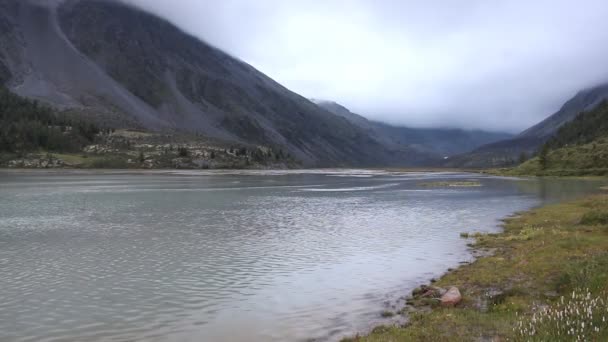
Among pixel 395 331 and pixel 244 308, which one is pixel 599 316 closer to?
pixel 395 331

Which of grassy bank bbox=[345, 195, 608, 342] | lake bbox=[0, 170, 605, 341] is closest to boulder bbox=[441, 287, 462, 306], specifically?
grassy bank bbox=[345, 195, 608, 342]

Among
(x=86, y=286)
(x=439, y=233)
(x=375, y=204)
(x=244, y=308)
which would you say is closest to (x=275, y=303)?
(x=244, y=308)

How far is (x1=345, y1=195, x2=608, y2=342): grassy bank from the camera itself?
51.4ft

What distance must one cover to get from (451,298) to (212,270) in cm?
1754

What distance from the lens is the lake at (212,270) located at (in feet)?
76.4

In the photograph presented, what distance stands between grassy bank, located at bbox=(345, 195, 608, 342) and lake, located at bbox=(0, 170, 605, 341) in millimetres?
3092

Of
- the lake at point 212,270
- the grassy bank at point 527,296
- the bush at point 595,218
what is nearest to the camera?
the grassy bank at point 527,296

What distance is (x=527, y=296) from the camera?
82.6 ft

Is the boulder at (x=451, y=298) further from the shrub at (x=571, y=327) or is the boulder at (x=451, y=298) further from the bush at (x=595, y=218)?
the bush at (x=595, y=218)

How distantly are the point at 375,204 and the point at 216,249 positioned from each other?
49.7m

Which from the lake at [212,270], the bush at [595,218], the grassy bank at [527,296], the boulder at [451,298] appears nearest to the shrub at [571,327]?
the grassy bank at [527,296]

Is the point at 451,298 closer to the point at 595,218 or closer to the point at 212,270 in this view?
the point at 212,270

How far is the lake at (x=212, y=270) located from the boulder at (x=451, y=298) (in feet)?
9.82

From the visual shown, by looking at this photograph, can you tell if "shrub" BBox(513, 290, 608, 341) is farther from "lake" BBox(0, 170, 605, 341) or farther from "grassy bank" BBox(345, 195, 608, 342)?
"lake" BBox(0, 170, 605, 341)
